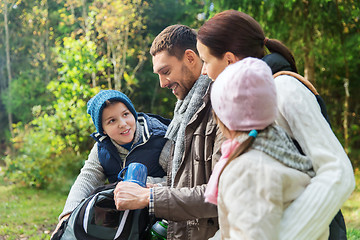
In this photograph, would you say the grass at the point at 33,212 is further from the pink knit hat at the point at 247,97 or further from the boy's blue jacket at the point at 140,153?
the pink knit hat at the point at 247,97

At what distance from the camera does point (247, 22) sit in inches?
65.3

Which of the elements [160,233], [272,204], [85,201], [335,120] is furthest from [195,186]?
[335,120]

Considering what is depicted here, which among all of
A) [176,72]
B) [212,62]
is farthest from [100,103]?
[212,62]

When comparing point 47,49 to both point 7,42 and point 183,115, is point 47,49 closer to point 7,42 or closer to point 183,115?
point 7,42

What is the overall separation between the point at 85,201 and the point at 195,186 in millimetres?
596

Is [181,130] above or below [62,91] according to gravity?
above

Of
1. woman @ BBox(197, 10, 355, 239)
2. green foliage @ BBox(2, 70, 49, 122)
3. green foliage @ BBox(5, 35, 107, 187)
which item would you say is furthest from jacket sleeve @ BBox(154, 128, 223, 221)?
green foliage @ BBox(2, 70, 49, 122)

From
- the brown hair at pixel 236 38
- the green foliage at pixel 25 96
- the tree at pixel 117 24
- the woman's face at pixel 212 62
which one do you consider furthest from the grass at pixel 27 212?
the green foliage at pixel 25 96

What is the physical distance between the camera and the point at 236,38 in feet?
5.47

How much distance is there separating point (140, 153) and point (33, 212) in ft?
17.8

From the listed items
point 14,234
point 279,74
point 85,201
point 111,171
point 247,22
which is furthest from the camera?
point 14,234

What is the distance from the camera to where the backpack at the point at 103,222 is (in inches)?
77.0

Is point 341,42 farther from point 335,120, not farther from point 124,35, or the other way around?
point 124,35

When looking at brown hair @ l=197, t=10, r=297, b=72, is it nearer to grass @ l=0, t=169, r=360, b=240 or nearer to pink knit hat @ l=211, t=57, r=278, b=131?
pink knit hat @ l=211, t=57, r=278, b=131
